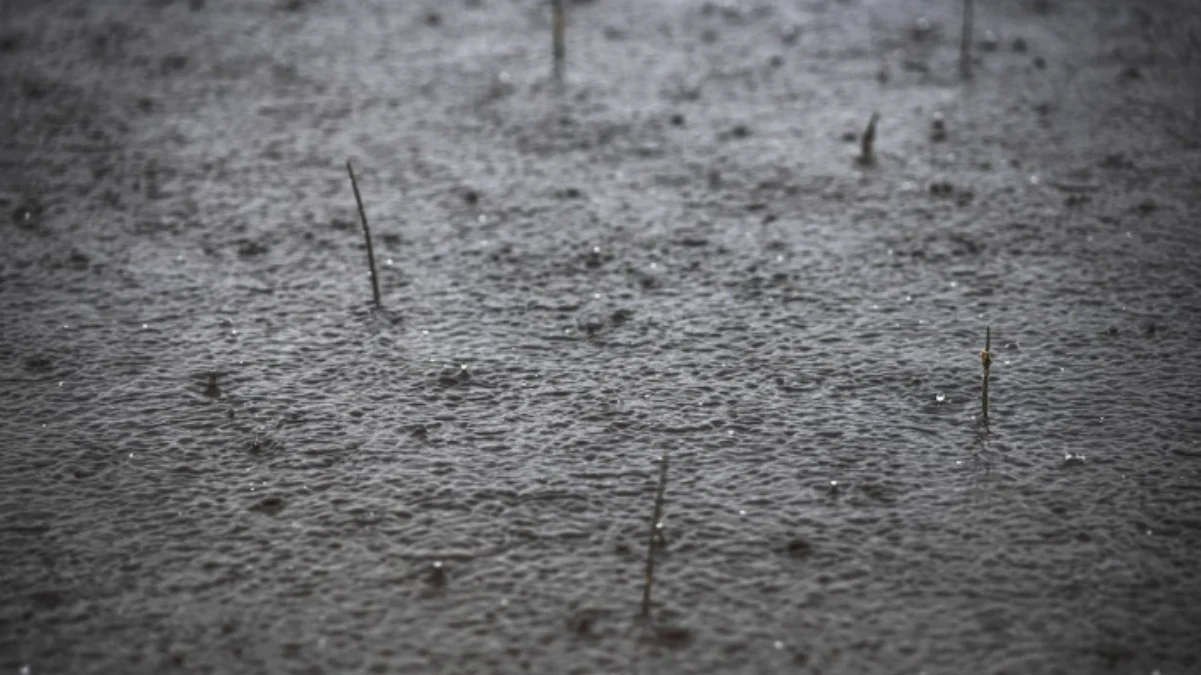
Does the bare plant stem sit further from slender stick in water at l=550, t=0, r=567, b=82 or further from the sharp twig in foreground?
slender stick in water at l=550, t=0, r=567, b=82

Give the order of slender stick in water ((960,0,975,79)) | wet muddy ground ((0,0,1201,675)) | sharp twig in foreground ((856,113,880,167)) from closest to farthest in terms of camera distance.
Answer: wet muddy ground ((0,0,1201,675)) < sharp twig in foreground ((856,113,880,167)) < slender stick in water ((960,0,975,79))

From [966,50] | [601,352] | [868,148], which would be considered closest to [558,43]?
[868,148]

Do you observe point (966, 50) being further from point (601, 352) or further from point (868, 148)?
point (601, 352)

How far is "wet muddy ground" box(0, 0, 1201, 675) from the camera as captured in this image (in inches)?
67.1

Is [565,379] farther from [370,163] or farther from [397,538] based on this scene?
[370,163]

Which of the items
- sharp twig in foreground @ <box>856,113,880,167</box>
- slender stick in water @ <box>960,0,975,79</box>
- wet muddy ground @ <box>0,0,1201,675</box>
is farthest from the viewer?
slender stick in water @ <box>960,0,975,79</box>

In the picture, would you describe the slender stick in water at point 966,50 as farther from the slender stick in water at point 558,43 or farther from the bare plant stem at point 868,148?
the slender stick in water at point 558,43

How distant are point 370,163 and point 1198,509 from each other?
2.25m

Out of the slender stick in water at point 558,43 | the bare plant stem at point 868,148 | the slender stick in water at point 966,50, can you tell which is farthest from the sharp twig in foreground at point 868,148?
the slender stick in water at point 558,43

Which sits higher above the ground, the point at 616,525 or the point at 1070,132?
the point at 1070,132

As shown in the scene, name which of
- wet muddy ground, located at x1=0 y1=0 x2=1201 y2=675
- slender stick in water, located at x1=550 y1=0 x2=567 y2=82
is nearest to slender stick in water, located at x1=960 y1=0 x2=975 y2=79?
wet muddy ground, located at x1=0 y1=0 x2=1201 y2=675

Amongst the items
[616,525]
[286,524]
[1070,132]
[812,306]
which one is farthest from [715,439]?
[1070,132]

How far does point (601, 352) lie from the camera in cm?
242

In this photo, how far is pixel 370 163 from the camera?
3314mm
